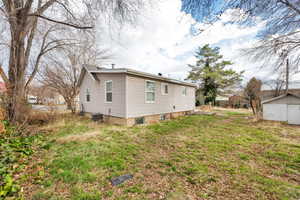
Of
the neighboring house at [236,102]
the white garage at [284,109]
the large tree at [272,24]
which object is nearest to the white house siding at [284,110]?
the white garage at [284,109]

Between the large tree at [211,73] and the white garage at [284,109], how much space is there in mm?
11717

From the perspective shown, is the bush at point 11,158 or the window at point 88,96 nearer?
the bush at point 11,158

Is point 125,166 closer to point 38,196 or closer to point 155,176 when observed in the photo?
point 155,176

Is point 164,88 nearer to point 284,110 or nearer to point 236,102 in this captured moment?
point 284,110

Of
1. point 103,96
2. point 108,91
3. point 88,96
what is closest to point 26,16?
point 108,91

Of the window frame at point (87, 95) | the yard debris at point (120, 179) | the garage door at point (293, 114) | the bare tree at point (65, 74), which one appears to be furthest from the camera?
the bare tree at point (65, 74)

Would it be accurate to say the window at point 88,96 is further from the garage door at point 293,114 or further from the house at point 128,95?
the garage door at point 293,114

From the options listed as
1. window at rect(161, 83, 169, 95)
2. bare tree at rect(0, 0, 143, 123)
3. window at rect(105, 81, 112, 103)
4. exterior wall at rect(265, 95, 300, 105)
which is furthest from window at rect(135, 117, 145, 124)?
exterior wall at rect(265, 95, 300, 105)

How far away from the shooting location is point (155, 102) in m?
8.36

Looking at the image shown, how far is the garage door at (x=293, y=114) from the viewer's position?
7449mm

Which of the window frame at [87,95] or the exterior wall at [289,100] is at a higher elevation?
the window frame at [87,95]

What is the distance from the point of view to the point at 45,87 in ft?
41.6

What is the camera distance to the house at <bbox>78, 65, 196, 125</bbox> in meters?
6.81

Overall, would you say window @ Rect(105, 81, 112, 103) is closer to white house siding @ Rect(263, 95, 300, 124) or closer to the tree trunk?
the tree trunk
